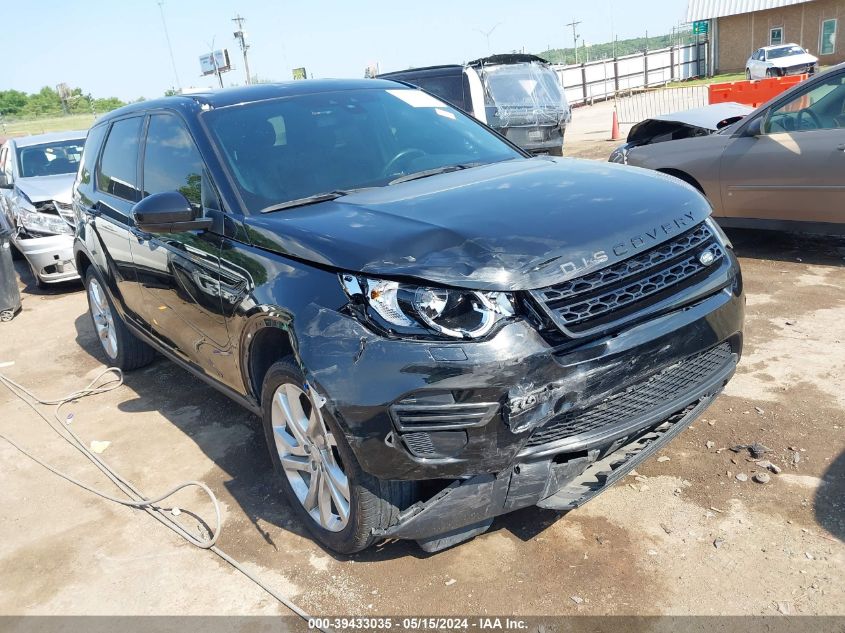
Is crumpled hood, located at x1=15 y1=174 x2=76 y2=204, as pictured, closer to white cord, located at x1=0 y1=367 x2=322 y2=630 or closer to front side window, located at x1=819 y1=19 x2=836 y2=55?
white cord, located at x1=0 y1=367 x2=322 y2=630

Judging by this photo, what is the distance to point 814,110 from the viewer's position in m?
5.82

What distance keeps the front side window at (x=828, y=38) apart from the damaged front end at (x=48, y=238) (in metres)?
37.8

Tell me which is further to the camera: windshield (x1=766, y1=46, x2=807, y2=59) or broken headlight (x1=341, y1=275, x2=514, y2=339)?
windshield (x1=766, y1=46, x2=807, y2=59)

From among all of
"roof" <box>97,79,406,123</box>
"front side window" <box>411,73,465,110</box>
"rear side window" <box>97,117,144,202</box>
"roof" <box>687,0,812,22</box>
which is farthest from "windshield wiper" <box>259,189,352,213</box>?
"roof" <box>687,0,812,22</box>

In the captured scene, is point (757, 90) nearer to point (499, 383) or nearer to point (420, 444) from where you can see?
point (499, 383)

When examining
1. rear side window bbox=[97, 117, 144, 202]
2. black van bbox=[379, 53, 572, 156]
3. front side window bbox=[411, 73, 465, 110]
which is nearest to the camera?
rear side window bbox=[97, 117, 144, 202]

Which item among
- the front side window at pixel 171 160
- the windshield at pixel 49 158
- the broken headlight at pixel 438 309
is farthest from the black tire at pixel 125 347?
the windshield at pixel 49 158

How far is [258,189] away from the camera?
3326 mm

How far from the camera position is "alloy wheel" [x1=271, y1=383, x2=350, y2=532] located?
2814 millimetres

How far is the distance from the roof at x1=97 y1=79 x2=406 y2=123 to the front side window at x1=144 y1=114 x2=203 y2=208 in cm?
11

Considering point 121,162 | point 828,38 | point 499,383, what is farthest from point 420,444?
point 828,38

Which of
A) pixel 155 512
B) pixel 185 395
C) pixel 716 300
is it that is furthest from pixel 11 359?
pixel 716 300

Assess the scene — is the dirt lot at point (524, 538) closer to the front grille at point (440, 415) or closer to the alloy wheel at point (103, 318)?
the front grille at point (440, 415)

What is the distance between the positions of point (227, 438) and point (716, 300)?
2.83 meters
